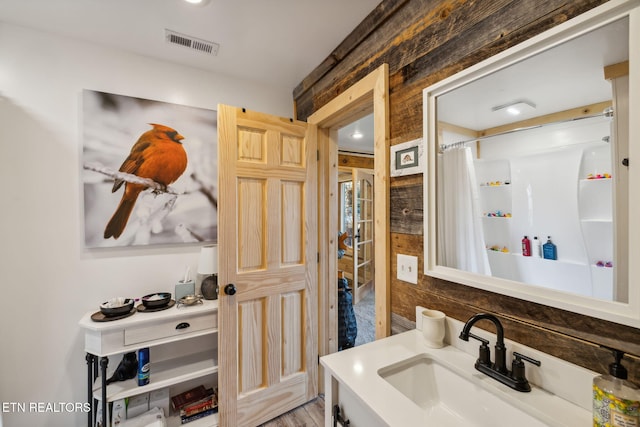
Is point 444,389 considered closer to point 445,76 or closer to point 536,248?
point 536,248

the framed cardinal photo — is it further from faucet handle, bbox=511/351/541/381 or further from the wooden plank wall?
faucet handle, bbox=511/351/541/381

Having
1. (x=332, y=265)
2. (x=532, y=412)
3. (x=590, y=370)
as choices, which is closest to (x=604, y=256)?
(x=590, y=370)

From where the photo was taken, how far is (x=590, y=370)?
2.27 feet

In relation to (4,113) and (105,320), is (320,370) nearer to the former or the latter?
(105,320)

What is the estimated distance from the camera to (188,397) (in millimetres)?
1815

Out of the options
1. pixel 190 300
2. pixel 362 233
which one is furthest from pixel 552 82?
pixel 362 233

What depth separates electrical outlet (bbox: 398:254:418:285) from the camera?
1204 millimetres

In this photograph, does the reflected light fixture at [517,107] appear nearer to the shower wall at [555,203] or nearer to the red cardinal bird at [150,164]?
the shower wall at [555,203]

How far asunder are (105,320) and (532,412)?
1.97m

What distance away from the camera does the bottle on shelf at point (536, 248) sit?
792 mm

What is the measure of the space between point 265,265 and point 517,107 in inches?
62.0

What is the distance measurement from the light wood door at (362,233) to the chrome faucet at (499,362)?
10.4 ft

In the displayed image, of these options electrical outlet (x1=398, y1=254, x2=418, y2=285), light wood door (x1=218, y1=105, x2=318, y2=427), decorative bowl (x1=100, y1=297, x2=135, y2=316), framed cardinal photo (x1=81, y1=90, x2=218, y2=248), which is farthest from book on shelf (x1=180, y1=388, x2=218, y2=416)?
electrical outlet (x1=398, y1=254, x2=418, y2=285)

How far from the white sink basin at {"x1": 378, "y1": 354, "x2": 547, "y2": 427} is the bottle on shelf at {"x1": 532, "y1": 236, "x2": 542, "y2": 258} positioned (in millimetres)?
432
